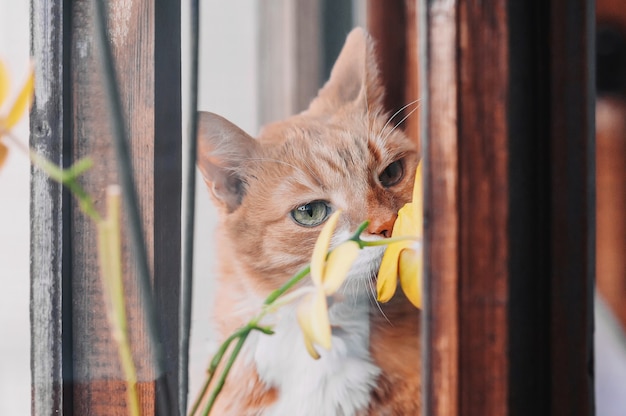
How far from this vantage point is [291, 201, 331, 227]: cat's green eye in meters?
0.50

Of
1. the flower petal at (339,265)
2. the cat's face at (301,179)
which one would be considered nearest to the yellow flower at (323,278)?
→ the flower petal at (339,265)

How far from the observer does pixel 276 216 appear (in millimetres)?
526

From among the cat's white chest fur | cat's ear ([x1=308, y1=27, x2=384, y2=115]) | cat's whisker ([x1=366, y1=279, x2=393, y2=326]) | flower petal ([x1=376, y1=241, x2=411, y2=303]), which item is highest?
cat's ear ([x1=308, y1=27, x2=384, y2=115])

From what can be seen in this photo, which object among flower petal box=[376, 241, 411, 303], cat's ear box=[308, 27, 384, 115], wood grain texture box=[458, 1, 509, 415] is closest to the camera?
wood grain texture box=[458, 1, 509, 415]

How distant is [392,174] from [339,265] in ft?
0.59

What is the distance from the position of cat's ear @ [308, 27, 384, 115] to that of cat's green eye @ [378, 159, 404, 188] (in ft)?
0.27

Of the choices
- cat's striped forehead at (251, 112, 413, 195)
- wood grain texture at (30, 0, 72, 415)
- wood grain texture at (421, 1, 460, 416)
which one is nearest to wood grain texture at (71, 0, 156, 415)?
wood grain texture at (30, 0, 72, 415)

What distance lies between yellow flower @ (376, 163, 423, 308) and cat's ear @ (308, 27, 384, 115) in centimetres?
17

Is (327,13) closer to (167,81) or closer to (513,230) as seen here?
(167,81)

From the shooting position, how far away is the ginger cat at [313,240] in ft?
1.55

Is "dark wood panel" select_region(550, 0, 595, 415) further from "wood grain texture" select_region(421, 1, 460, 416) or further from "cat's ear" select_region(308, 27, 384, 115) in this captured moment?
"cat's ear" select_region(308, 27, 384, 115)

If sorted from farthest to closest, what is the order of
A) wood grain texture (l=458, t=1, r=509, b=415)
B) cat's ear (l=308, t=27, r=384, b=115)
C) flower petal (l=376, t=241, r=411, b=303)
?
cat's ear (l=308, t=27, r=384, b=115)
flower petal (l=376, t=241, r=411, b=303)
wood grain texture (l=458, t=1, r=509, b=415)

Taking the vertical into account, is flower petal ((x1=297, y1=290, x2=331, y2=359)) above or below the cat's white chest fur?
above

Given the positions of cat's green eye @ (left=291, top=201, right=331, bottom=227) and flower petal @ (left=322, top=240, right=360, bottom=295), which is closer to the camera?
flower petal @ (left=322, top=240, right=360, bottom=295)
